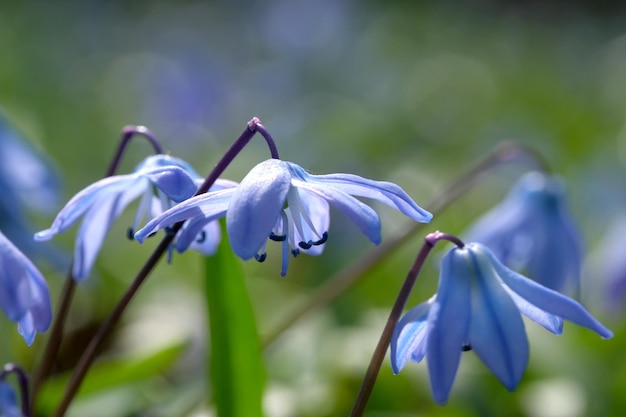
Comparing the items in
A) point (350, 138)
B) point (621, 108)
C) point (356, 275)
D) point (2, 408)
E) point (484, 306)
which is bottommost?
point (621, 108)

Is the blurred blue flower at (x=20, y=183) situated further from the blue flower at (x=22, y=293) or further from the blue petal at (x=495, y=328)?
the blue petal at (x=495, y=328)

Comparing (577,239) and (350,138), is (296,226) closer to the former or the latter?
(577,239)

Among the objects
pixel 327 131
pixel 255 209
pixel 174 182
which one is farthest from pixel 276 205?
pixel 327 131

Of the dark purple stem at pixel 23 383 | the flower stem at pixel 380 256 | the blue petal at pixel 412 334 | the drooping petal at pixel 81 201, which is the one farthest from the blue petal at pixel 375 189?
the flower stem at pixel 380 256

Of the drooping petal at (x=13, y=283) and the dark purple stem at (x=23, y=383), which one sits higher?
the drooping petal at (x=13, y=283)

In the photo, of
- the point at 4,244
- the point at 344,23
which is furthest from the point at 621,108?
the point at 4,244

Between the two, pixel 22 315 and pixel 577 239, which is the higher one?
pixel 22 315
